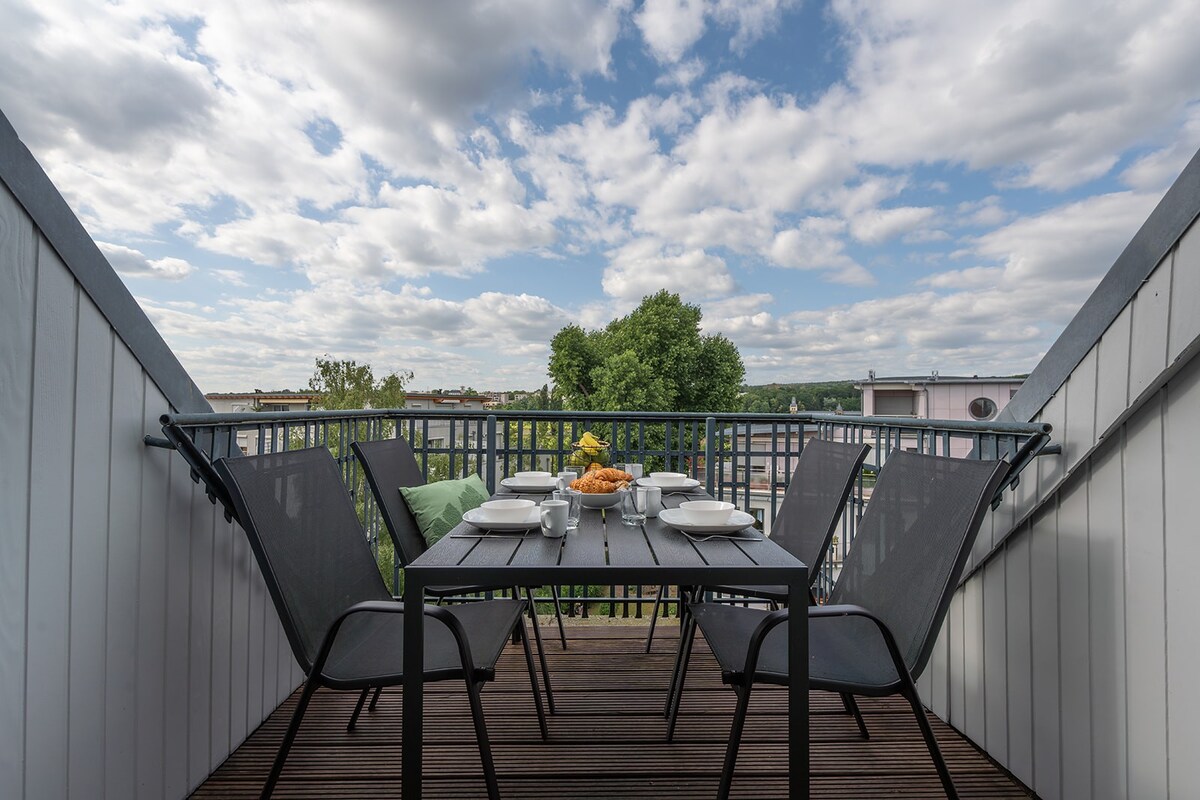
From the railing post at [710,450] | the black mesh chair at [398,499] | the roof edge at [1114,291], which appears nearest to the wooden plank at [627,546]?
the black mesh chair at [398,499]

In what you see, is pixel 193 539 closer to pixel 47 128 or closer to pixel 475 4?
pixel 47 128

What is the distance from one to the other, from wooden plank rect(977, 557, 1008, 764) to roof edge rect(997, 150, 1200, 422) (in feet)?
1.98

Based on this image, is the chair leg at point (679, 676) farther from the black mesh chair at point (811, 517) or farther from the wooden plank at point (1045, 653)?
the wooden plank at point (1045, 653)

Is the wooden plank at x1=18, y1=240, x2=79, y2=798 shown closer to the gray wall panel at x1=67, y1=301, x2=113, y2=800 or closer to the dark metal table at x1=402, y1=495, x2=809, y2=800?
the gray wall panel at x1=67, y1=301, x2=113, y2=800

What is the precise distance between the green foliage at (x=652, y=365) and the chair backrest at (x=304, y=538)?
1763cm

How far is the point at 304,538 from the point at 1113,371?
239cm

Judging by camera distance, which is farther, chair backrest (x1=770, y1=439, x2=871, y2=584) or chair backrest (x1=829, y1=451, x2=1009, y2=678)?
chair backrest (x1=770, y1=439, x2=871, y2=584)

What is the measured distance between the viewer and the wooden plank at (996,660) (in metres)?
1.95

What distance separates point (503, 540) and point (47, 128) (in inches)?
70.9

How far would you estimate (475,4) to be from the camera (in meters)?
4.19

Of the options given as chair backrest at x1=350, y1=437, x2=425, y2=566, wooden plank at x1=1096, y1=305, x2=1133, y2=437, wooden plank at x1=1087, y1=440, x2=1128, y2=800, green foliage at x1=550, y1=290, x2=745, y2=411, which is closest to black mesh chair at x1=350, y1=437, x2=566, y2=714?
chair backrest at x1=350, y1=437, x2=425, y2=566

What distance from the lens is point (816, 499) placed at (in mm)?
2336

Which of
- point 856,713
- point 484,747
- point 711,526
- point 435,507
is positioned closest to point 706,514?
point 711,526

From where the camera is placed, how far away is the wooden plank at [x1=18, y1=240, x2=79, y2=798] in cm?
125
